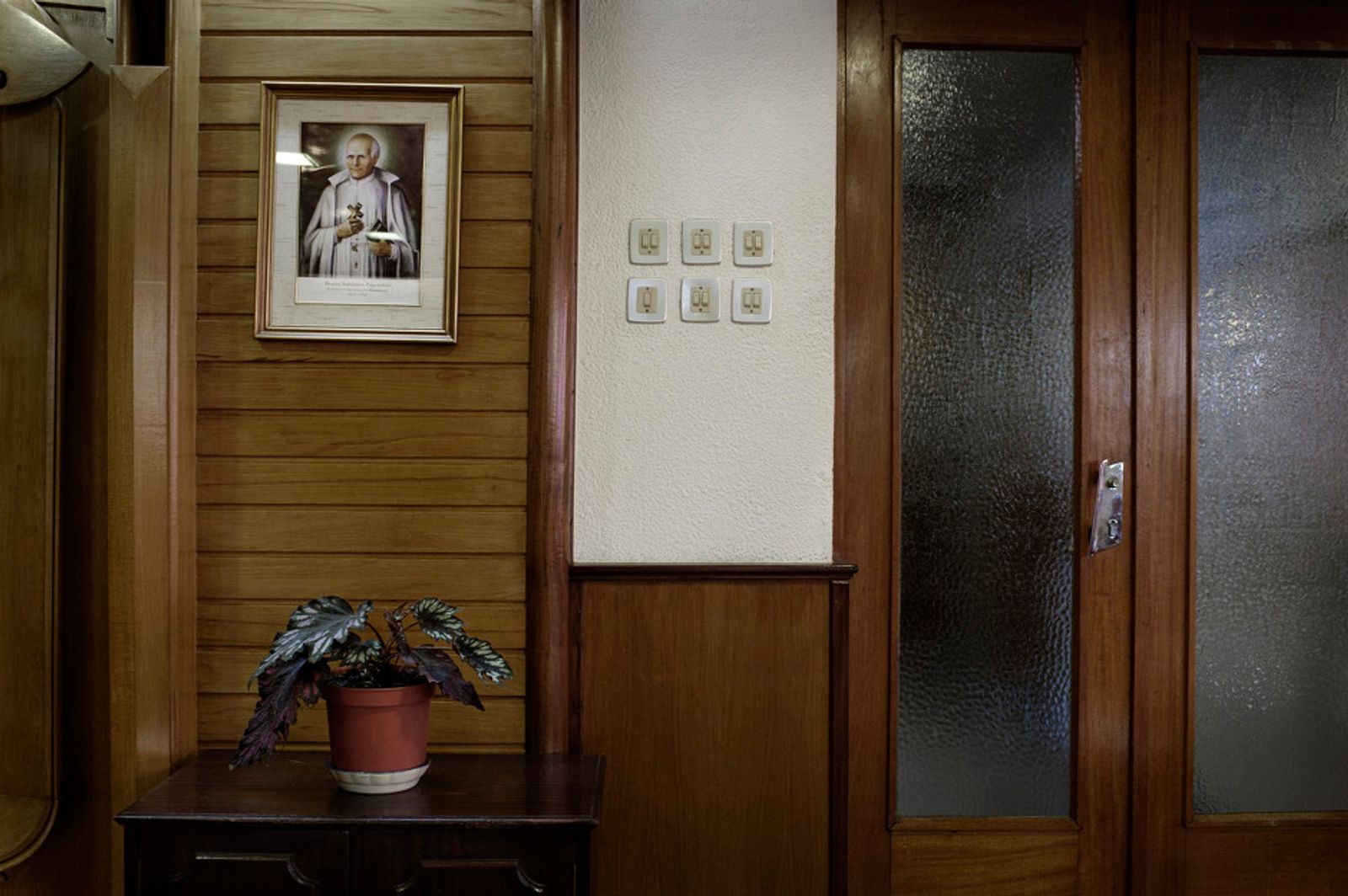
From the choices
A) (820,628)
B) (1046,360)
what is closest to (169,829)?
(820,628)

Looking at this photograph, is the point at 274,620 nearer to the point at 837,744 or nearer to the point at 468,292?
the point at 468,292

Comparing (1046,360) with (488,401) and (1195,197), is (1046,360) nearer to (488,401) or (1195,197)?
(1195,197)

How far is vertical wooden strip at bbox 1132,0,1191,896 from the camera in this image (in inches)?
84.7

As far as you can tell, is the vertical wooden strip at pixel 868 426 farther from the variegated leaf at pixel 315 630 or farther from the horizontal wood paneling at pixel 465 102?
the variegated leaf at pixel 315 630

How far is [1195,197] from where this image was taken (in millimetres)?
2170

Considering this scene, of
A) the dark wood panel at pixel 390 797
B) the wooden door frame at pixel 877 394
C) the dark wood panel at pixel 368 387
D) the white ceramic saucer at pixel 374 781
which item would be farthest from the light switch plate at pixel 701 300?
the white ceramic saucer at pixel 374 781

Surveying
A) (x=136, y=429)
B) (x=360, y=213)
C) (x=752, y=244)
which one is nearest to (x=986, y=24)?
(x=752, y=244)

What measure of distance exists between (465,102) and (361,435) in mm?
703

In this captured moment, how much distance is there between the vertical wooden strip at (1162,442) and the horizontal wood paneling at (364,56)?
58.2 inches

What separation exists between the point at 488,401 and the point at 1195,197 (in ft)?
5.67

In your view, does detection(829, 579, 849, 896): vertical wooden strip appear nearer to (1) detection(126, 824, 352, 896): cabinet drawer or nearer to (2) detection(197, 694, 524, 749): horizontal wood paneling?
(2) detection(197, 694, 524, 749): horizontal wood paneling

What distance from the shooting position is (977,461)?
7.04ft

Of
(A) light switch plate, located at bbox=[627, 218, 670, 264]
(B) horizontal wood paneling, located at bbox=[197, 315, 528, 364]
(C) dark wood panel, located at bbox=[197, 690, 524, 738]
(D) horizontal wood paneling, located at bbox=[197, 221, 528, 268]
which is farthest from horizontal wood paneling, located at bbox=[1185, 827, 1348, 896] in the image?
(D) horizontal wood paneling, located at bbox=[197, 221, 528, 268]

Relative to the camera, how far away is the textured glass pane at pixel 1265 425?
85.6 inches
